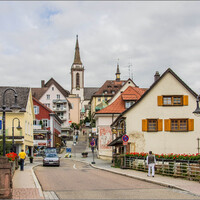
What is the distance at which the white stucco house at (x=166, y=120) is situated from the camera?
35469 millimetres

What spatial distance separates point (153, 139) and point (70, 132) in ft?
234

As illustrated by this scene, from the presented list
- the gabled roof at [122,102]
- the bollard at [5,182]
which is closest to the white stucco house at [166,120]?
the gabled roof at [122,102]

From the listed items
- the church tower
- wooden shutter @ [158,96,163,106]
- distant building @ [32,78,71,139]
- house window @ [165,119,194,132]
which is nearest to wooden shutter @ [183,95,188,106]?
house window @ [165,119,194,132]

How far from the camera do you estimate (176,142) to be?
3547 cm

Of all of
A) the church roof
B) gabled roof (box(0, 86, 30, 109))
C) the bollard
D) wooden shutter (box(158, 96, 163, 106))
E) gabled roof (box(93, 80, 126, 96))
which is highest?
the church roof

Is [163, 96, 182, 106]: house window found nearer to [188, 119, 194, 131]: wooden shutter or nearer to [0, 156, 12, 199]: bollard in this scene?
[188, 119, 194, 131]: wooden shutter

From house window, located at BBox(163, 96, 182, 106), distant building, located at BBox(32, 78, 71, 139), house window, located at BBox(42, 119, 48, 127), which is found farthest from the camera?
distant building, located at BBox(32, 78, 71, 139)

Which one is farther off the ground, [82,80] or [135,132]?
[82,80]

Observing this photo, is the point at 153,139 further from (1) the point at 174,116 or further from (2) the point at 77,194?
(2) the point at 77,194

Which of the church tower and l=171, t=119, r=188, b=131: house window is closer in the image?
l=171, t=119, r=188, b=131: house window

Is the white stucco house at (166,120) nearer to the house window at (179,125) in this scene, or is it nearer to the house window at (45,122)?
the house window at (179,125)

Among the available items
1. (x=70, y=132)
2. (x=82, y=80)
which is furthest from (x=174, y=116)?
(x=82, y=80)

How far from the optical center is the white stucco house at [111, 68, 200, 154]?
35469 mm

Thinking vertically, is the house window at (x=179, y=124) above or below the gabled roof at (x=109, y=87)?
below
